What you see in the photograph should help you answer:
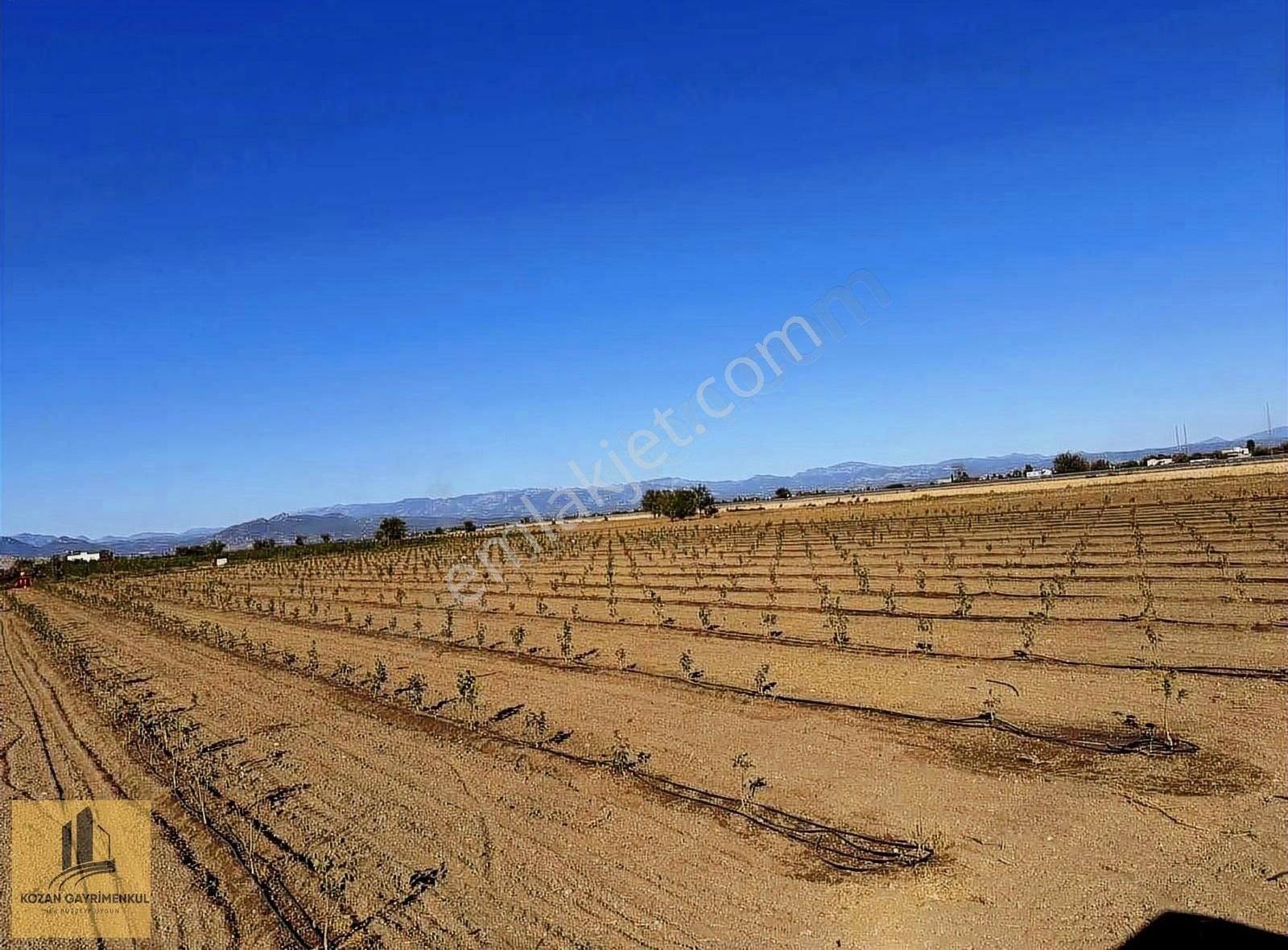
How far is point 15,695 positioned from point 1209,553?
2896cm

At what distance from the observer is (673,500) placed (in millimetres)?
75688

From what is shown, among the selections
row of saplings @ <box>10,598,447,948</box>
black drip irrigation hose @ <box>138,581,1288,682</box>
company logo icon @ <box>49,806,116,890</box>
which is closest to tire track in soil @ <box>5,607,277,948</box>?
row of saplings @ <box>10,598,447,948</box>

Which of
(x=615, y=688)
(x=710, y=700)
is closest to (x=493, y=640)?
(x=615, y=688)

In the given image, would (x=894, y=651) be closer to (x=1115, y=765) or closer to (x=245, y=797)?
(x=1115, y=765)

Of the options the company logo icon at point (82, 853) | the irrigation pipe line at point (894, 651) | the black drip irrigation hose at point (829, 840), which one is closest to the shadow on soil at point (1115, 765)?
the black drip irrigation hose at point (829, 840)

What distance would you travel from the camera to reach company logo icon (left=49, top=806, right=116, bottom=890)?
26.2 feet

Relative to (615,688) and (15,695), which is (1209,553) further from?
(15,695)

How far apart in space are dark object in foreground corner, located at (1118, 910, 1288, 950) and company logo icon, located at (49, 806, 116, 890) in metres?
8.99

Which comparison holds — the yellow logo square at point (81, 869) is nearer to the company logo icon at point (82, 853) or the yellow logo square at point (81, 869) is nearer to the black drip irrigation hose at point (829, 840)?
the company logo icon at point (82, 853)

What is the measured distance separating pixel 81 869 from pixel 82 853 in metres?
0.34

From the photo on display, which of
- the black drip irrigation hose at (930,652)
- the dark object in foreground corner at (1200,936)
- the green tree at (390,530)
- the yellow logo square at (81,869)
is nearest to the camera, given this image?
the dark object in foreground corner at (1200,936)

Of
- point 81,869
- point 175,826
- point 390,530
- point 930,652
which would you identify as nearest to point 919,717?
point 930,652

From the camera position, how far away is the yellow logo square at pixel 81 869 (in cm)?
709

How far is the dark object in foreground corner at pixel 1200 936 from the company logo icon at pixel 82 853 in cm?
899
